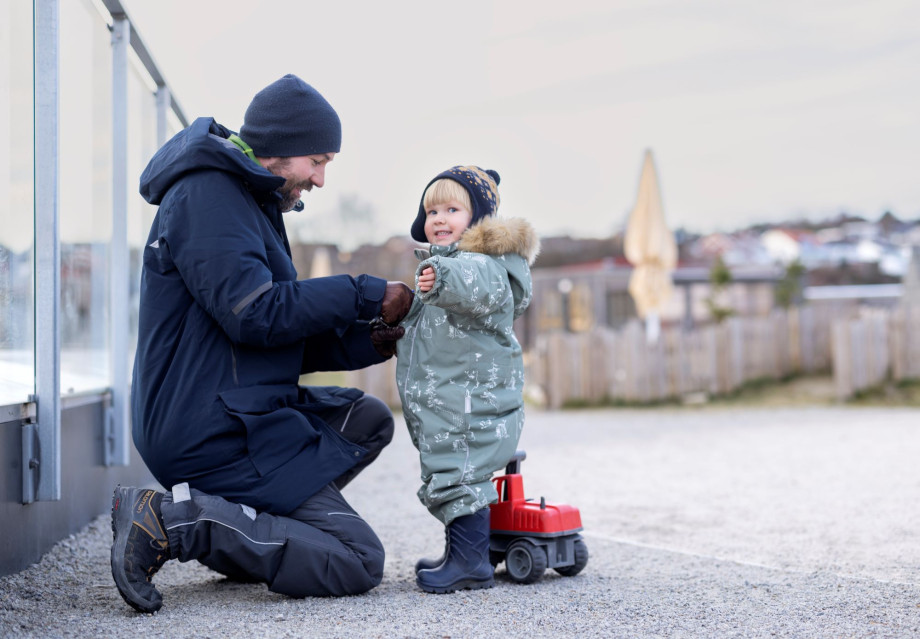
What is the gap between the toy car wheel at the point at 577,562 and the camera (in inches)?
117

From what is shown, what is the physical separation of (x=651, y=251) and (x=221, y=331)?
32.8 ft

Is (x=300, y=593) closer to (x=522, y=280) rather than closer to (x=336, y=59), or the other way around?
(x=522, y=280)

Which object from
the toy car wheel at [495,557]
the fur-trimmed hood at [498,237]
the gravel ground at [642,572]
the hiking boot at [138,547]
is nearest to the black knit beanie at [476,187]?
the fur-trimmed hood at [498,237]

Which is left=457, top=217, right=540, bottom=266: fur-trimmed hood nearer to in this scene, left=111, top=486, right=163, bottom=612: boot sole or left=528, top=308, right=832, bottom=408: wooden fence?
left=111, top=486, right=163, bottom=612: boot sole

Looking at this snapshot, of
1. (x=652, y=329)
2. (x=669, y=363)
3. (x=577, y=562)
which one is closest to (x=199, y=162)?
(x=577, y=562)

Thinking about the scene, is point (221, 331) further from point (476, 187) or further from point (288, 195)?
point (476, 187)

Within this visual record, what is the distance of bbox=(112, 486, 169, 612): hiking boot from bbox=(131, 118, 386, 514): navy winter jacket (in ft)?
0.52

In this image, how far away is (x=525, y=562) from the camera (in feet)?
9.43

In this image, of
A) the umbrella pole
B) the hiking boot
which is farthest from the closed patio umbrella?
the hiking boot

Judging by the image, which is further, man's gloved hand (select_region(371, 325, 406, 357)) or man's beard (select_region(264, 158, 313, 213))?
man's gloved hand (select_region(371, 325, 406, 357))

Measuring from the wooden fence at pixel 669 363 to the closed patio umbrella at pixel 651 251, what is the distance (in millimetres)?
1505

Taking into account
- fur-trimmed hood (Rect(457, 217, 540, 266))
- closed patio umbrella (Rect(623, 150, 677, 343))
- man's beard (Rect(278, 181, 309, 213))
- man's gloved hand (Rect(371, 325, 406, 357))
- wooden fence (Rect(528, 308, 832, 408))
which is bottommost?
wooden fence (Rect(528, 308, 832, 408))

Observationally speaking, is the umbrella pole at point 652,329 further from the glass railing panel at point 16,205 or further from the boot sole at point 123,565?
the boot sole at point 123,565

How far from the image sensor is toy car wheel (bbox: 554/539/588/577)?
2.97 m
